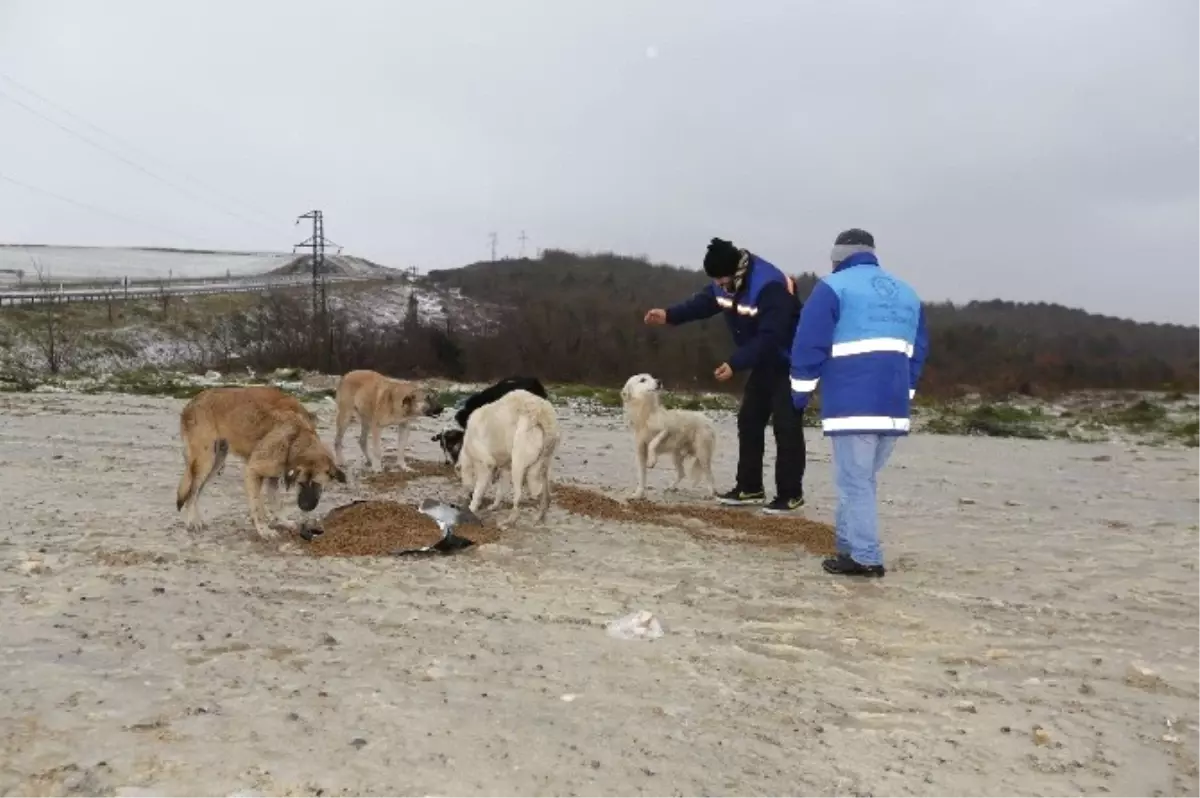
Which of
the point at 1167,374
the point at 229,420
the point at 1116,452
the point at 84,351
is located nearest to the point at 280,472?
the point at 229,420

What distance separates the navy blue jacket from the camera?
28.6 ft

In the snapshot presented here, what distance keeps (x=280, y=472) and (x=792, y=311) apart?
16.2 ft

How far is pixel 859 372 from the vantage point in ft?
21.1

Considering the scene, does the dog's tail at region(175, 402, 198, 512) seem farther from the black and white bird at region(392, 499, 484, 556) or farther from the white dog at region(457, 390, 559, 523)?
the white dog at region(457, 390, 559, 523)

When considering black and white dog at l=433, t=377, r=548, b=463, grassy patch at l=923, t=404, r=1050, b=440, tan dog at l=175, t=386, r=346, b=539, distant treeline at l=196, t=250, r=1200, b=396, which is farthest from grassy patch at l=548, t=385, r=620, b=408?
tan dog at l=175, t=386, r=346, b=539

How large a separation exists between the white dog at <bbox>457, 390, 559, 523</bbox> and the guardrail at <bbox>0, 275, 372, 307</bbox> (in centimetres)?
3751

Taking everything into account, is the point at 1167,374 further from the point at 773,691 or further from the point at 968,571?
the point at 773,691

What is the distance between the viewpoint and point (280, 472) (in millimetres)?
7379

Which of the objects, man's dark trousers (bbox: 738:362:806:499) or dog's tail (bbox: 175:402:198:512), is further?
man's dark trousers (bbox: 738:362:806:499)

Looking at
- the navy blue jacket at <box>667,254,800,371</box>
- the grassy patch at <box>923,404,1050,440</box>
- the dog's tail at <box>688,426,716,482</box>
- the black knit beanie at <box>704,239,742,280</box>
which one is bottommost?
the grassy patch at <box>923,404,1050,440</box>

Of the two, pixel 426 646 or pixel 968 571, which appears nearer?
pixel 426 646

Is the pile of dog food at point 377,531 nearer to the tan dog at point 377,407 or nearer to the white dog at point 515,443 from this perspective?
the white dog at point 515,443

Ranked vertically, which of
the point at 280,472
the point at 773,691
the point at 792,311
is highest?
the point at 792,311

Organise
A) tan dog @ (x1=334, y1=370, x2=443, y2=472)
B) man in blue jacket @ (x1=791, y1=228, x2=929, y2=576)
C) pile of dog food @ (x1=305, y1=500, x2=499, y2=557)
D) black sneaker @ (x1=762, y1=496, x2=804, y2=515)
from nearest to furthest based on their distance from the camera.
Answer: man in blue jacket @ (x1=791, y1=228, x2=929, y2=576), pile of dog food @ (x1=305, y1=500, x2=499, y2=557), black sneaker @ (x1=762, y1=496, x2=804, y2=515), tan dog @ (x1=334, y1=370, x2=443, y2=472)
